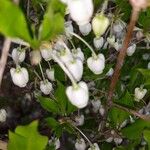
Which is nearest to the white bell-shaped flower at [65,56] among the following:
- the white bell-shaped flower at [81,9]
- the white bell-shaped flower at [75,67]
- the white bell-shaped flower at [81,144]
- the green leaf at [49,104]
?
the white bell-shaped flower at [75,67]

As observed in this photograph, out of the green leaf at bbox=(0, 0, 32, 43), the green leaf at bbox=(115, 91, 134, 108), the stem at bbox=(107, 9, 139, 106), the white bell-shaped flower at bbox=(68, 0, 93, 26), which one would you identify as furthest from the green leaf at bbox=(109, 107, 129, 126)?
the green leaf at bbox=(0, 0, 32, 43)

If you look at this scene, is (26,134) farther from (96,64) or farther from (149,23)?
(149,23)

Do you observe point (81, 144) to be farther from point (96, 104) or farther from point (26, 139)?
point (26, 139)

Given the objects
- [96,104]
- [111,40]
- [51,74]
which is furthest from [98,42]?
[96,104]

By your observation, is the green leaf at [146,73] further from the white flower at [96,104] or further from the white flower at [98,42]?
the white flower at [96,104]

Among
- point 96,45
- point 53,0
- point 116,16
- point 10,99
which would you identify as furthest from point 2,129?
point 53,0

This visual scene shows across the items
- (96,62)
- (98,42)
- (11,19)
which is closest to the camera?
(11,19)
